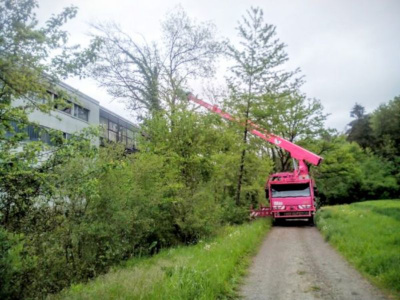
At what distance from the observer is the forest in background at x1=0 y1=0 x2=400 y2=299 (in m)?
4.65

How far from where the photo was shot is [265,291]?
6.76 meters

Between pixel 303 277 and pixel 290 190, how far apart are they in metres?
12.0

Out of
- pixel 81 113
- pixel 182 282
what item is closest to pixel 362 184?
pixel 81 113

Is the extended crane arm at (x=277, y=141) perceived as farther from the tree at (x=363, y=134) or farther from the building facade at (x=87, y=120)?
the tree at (x=363, y=134)

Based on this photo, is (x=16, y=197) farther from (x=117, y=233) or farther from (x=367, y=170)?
(x=367, y=170)

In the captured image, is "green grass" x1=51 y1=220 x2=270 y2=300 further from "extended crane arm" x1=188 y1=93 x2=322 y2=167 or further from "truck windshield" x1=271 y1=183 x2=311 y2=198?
"extended crane arm" x1=188 y1=93 x2=322 y2=167

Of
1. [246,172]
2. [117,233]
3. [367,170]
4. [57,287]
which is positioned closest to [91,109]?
[246,172]

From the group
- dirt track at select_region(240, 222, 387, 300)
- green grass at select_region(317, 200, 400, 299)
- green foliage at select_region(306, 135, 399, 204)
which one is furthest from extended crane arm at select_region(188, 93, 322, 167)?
green foliage at select_region(306, 135, 399, 204)

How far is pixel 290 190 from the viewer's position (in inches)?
758

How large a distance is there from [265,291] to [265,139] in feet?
48.6

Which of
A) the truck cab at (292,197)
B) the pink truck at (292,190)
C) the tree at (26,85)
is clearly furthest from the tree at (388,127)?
the tree at (26,85)

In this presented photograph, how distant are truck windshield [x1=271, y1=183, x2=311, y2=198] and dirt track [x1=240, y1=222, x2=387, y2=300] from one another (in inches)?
Result: 283

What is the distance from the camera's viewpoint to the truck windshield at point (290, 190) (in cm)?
1892

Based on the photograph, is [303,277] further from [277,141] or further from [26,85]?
[277,141]
